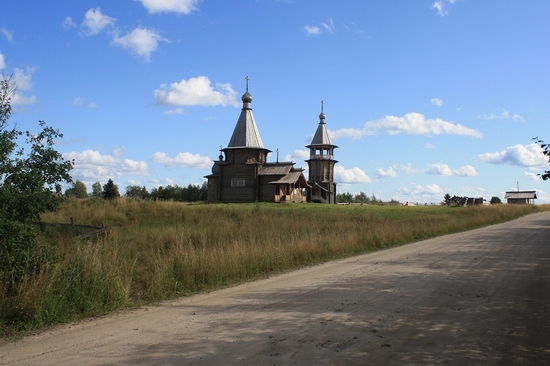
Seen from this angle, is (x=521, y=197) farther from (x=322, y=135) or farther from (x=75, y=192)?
(x=75, y=192)

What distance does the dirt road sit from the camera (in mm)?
5453

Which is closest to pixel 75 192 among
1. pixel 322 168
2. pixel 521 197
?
pixel 322 168

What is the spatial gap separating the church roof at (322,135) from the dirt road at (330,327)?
171ft

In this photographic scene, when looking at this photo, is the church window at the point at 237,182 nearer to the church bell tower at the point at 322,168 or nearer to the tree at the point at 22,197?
the church bell tower at the point at 322,168

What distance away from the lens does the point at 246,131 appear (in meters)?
53.9

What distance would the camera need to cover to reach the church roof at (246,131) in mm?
53719

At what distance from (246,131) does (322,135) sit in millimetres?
13154

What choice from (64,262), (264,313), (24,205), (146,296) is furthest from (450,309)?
(24,205)

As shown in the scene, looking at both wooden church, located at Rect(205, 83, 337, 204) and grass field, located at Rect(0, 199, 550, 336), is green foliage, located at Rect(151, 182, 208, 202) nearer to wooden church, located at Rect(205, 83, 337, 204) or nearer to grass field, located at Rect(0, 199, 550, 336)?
wooden church, located at Rect(205, 83, 337, 204)

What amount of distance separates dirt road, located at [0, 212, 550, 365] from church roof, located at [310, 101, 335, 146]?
52.2 metres

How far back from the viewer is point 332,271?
11.7 meters

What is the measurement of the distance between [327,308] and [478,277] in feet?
15.7

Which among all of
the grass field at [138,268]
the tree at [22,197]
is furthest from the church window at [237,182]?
the tree at [22,197]

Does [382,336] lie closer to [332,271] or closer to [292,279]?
[292,279]
